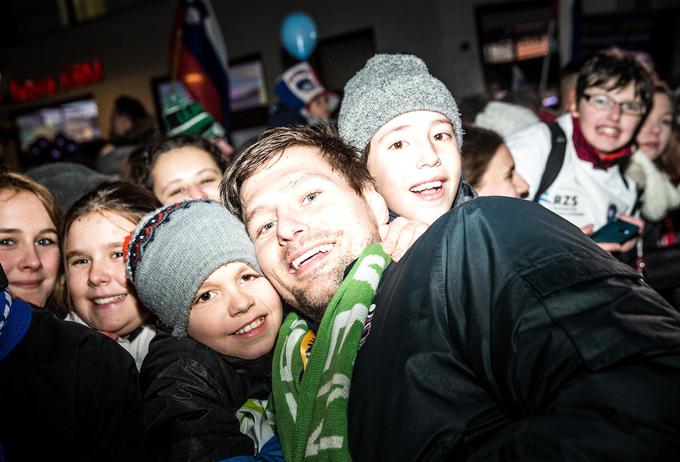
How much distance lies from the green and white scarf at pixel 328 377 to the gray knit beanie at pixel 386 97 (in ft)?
2.18

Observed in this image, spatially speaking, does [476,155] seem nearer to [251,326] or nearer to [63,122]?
[251,326]

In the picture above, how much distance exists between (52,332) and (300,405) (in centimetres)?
93

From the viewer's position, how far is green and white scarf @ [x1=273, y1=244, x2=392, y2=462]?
4.22 ft

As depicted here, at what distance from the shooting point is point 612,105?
10.6ft

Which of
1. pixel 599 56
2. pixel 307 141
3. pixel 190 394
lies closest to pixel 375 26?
pixel 599 56

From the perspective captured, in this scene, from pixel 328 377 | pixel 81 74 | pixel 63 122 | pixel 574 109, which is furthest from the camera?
pixel 63 122

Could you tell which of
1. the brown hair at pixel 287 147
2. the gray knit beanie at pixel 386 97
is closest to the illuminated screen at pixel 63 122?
the brown hair at pixel 287 147

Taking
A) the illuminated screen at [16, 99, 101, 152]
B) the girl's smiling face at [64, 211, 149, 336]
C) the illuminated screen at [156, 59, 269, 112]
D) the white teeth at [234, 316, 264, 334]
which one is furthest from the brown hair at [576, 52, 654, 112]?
the illuminated screen at [16, 99, 101, 152]

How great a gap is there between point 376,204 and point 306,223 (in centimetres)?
38

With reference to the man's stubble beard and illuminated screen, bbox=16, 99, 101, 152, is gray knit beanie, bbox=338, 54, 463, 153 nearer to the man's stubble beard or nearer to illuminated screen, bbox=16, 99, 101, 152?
the man's stubble beard

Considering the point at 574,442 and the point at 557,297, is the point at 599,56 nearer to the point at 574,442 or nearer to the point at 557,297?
the point at 557,297

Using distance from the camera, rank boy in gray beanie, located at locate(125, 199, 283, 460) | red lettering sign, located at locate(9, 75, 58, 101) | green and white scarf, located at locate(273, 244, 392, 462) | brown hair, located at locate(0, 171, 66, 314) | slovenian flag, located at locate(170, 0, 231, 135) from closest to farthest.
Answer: green and white scarf, located at locate(273, 244, 392, 462), boy in gray beanie, located at locate(125, 199, 283, 460), brown hair, located at locate(0, 171, 66, 314), slovenian flag, located at locate(170, 0, 231, 135), red lettering sign, located at locate(9, 75, 58, 101)

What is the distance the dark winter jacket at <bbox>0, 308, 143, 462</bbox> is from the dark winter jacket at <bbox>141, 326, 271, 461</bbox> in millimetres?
102

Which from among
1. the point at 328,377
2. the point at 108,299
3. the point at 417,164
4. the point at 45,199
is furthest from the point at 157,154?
the point at 328,377
